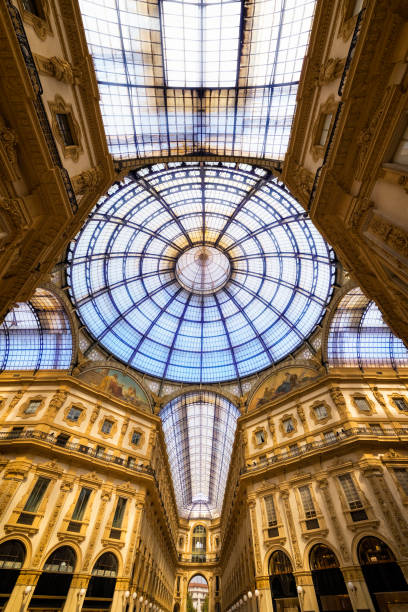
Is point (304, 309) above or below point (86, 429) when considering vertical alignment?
above

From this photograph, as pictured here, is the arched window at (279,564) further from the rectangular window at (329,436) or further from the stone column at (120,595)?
the stone column at (120,595)

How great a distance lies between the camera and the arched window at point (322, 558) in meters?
19.8

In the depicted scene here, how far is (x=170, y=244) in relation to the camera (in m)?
37.6

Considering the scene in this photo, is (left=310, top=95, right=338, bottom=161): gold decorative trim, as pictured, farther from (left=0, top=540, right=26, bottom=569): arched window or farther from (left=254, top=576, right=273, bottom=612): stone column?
(left=0, top=540, right=26, bottom=569): arched window

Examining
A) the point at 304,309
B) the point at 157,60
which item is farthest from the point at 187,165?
the point at 304,309

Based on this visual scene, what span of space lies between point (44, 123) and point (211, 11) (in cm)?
1272

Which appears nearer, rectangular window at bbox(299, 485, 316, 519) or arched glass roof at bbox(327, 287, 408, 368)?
rectangular window at bbox(299, 485, 316, 519)

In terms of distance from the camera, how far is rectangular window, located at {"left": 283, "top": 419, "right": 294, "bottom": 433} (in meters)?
28.4

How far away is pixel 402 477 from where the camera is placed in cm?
2105

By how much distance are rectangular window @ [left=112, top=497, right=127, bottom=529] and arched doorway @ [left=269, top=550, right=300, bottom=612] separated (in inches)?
508

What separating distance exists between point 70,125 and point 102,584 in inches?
1223

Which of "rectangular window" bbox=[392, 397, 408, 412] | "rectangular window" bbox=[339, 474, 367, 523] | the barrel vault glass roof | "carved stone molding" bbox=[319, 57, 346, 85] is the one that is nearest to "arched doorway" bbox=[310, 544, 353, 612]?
"rectangular window" bbox=[339, 474, 367, 523]

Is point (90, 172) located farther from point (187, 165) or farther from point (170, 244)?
point (170, 244)

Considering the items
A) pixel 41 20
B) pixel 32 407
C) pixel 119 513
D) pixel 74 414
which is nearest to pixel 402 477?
pixel 119 513
